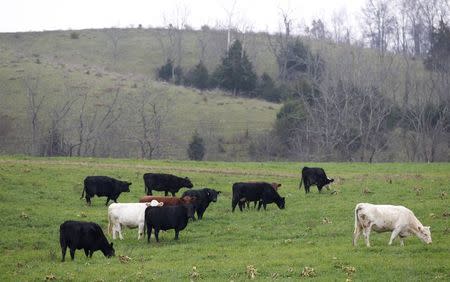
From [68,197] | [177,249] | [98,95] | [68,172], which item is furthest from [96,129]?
[177,249]

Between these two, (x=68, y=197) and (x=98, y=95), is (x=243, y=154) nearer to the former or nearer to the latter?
(x=98, y=95)

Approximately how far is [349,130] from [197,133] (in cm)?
1558

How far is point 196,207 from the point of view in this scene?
26.0 m

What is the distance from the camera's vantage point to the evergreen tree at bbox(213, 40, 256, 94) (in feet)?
287

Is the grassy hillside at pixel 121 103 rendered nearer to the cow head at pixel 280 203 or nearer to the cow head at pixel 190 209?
the cow head at pixel 280 203

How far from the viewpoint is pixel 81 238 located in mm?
19469

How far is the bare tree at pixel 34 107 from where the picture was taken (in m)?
59.2

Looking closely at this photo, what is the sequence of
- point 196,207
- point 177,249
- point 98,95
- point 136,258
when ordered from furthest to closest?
1. point 98,95
2. point 196,207
3. point 177,249
4. point 136,258

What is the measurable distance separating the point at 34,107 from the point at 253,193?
132 feet

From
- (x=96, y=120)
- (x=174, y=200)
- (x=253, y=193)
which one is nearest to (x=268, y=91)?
(x=96, y=120)

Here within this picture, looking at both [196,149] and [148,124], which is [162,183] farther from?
[148,124]

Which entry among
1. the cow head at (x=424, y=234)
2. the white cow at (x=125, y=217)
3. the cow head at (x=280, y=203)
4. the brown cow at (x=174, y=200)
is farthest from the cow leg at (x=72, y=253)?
the cow head at (x=280, y=203)

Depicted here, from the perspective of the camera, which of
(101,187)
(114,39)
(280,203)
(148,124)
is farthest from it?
(114,39)

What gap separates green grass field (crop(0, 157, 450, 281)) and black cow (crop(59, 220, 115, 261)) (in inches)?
15.5
